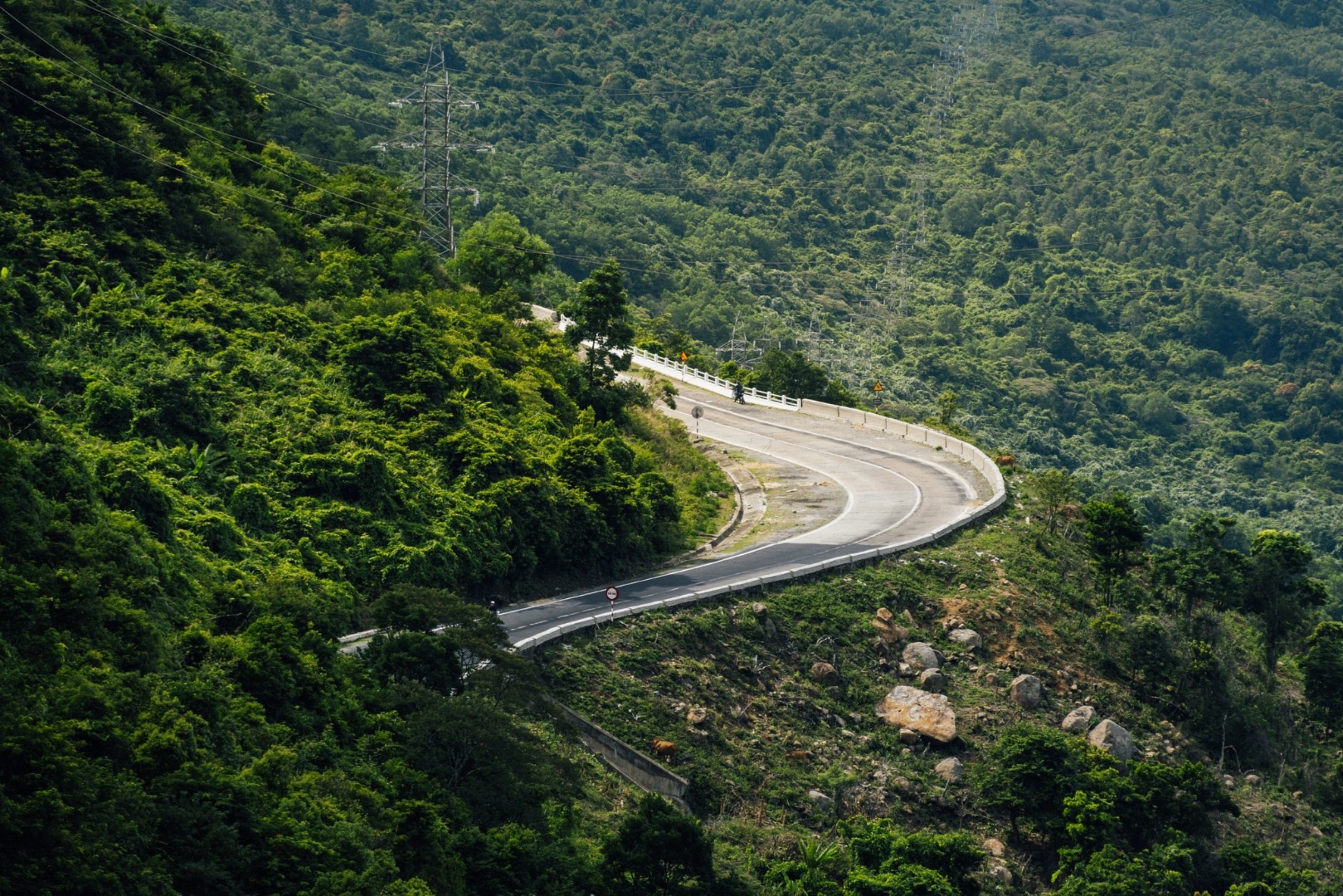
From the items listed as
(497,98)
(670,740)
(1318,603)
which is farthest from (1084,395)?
(670,740)

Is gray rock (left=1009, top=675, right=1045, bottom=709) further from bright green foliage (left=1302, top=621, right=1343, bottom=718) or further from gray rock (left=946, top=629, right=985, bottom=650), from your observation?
bright green foliage (left=1302, top=621, right=1343, bottom=718)

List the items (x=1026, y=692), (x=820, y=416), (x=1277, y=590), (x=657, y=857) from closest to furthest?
(x=657, y=857) → (x=1026, y=692) → (x=1277, y=590) → (x=820, y=416)

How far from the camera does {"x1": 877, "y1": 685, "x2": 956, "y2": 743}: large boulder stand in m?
47.2

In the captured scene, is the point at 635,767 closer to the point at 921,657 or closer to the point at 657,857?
the point at 657,857

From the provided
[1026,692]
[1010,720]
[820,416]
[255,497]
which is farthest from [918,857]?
[820,416]

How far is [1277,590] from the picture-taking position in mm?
59531

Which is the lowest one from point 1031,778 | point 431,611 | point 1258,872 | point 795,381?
point 1258,872

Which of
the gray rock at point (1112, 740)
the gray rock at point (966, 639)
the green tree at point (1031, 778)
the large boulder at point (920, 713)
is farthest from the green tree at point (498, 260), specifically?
the green tree at point (1031, 778)

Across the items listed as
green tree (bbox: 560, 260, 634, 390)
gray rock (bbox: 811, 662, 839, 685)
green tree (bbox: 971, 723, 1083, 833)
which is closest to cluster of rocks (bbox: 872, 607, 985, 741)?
green tree (bbox: 971, 723, 1083, 833)

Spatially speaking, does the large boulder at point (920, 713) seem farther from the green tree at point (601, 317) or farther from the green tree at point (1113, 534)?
the green tree at point (601, 317)

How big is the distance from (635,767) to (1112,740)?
54.9 feet

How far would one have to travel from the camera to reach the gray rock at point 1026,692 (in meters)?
50.3

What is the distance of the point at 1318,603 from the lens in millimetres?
60031

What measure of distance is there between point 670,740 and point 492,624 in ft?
25.5
